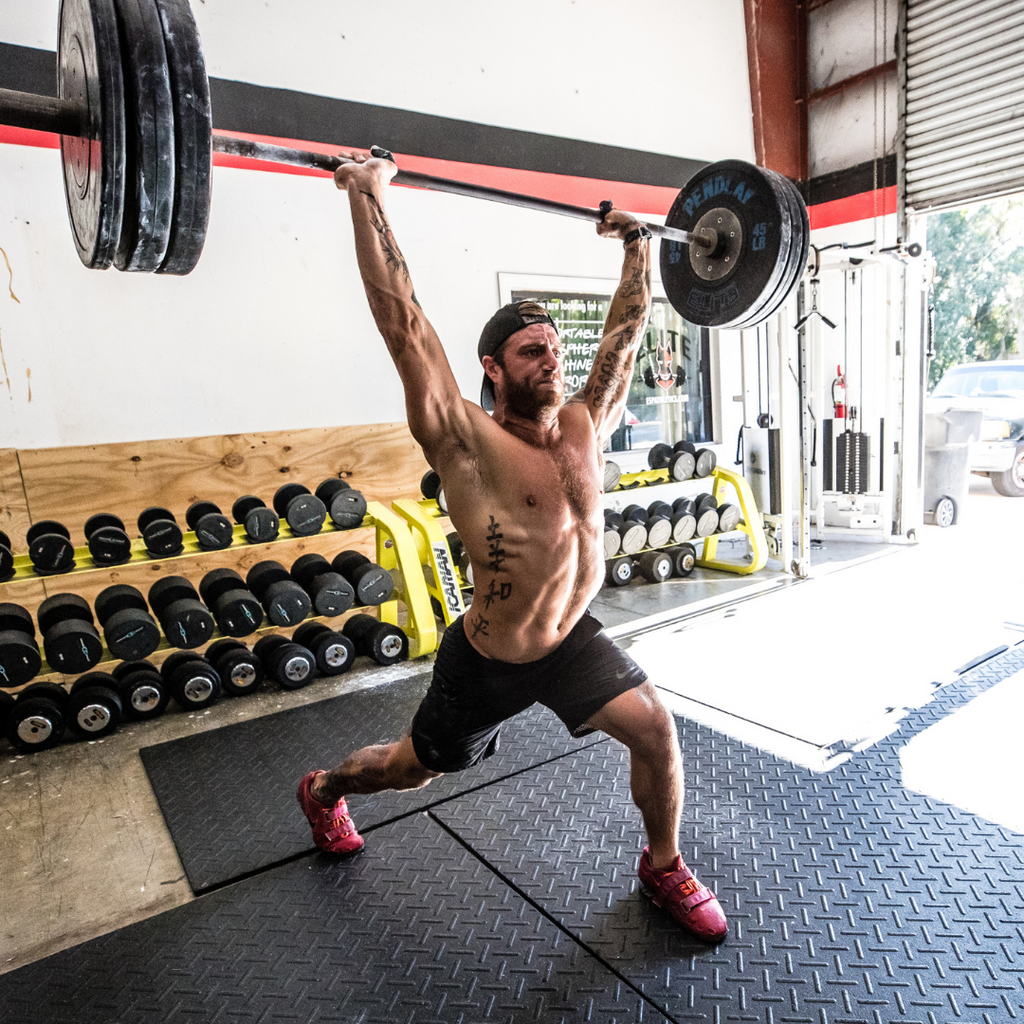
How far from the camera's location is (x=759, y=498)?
16.3ft

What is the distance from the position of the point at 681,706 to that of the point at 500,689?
1369 millimetres

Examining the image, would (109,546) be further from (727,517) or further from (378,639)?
(727,517)

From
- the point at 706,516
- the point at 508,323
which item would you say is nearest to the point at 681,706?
the point at 508,323

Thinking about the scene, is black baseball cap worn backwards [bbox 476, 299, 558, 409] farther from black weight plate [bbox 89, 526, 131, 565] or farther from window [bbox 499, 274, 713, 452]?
window [bbox 499, 274, 713, 452]

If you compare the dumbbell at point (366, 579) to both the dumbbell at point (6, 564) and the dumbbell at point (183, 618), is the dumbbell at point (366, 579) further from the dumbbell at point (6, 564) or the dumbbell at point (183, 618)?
the dumbbell at point (6, 564)

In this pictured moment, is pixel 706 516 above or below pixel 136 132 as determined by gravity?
below

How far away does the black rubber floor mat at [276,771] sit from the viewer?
6.64 ft

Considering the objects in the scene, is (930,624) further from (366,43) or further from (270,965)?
(366,43)

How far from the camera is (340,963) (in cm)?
157

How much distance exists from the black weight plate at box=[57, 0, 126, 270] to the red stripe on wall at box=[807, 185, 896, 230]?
500 centimetres

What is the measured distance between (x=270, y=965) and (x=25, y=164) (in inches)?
126

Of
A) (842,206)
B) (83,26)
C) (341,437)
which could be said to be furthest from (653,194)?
(83,26)

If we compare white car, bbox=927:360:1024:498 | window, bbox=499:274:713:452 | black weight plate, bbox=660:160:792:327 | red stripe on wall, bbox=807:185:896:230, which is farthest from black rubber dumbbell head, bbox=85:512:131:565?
white car, bbox=927:360:1024:498

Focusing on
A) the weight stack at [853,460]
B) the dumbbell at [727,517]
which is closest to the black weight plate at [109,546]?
the dumbbell at [727,517]
